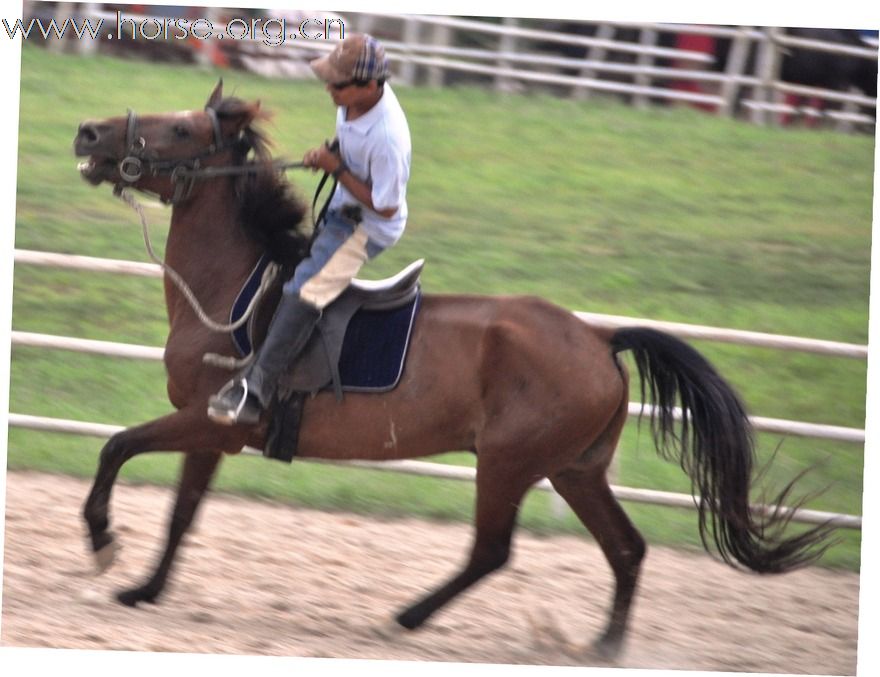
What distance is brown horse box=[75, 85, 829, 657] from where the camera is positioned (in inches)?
187

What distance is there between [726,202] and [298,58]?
4.14 metres

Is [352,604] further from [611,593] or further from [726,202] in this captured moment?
[726,202]

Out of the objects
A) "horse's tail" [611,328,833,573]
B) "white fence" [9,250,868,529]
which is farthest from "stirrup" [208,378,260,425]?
"white fence" [9,250,868,529]

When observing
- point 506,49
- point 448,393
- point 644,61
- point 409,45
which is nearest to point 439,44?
point 409,45

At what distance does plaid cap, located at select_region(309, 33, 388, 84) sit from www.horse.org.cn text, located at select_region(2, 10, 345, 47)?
1.40 meters

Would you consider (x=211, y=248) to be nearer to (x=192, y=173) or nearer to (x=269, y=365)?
(x=192, y=173)

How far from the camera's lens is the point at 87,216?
9.28 m

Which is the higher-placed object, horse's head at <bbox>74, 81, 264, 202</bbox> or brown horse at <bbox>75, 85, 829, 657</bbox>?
horse's head at <bbox>74, 81, 264, 202</bbox>

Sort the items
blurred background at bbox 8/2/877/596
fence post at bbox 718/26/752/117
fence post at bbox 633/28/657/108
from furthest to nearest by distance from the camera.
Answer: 1. fence post at bbox 633/28/657/108
2. fence post at bbox 718/26/752/117
3. blurred background at bbox 8/2/877/596

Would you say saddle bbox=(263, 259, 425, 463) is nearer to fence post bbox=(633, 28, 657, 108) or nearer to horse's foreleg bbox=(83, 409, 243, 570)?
horse's foreleg bbox=(83, 409, 243, 570)

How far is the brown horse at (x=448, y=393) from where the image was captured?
187 inches

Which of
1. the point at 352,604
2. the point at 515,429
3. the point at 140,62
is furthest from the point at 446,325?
the point at 140,62

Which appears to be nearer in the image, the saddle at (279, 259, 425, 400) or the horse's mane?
the saddle at (279, 259, 425, 400)

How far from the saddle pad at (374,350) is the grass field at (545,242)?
1.97m
